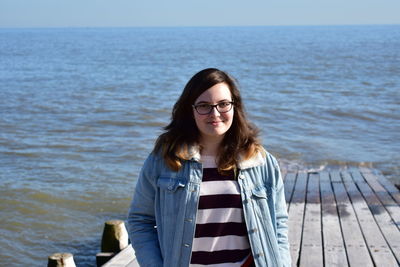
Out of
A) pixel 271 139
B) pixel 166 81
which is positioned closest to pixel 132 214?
pixel 271 139

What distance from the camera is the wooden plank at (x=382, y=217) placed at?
6.39 m

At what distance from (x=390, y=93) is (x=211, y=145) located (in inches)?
1095

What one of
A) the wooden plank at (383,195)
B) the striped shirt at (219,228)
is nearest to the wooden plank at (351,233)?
the wooden plank at (383,195)

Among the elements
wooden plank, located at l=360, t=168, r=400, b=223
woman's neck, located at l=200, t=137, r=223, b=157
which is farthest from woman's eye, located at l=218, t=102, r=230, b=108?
wooden plank, located at l=360, t=168, r=400, b=223

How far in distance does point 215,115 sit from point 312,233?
4205 mm

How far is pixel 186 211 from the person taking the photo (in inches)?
111

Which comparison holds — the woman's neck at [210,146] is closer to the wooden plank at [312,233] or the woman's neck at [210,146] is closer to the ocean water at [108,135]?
the ocean water at [108,135]

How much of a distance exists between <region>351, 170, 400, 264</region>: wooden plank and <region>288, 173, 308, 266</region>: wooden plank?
832 mm

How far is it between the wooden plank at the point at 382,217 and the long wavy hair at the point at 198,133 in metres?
3.46

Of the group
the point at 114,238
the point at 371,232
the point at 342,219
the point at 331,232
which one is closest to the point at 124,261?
the point at 114,238

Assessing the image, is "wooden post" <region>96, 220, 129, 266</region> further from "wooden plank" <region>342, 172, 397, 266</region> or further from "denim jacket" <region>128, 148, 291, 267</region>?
"denim jacket" <region>128, 148, 291, 267</region>

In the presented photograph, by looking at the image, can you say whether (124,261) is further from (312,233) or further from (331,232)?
(331,232)

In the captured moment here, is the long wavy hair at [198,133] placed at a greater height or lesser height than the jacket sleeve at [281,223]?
greater

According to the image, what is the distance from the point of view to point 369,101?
85.8 feet
